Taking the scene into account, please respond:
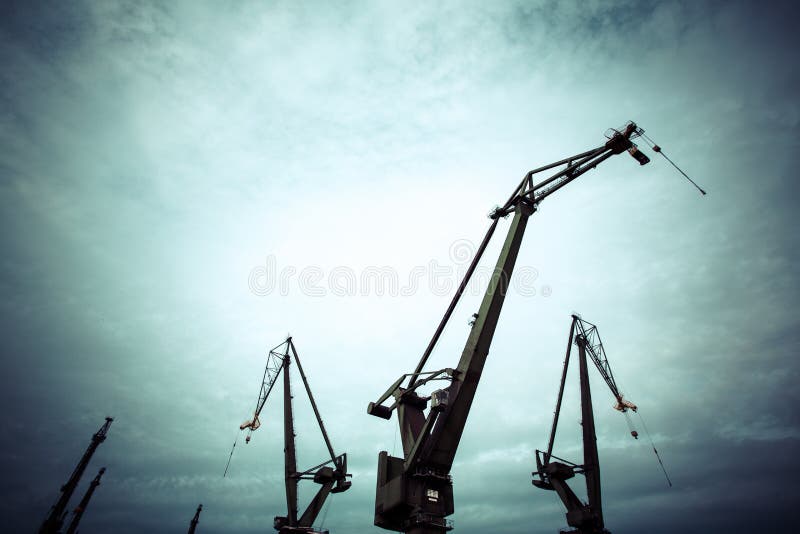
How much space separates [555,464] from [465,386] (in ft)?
41.4

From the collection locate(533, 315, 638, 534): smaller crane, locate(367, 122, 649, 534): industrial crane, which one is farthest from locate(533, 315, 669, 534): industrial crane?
locate(367, 122, 649, 534): industrial crane

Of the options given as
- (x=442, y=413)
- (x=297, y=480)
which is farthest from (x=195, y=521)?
(x=442, y=413)

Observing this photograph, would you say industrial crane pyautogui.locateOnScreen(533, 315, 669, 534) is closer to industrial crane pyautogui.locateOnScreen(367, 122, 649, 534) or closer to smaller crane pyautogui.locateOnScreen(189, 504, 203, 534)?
industrial crane pyautogui.locateOnScreen(367, 122, 649, 534)

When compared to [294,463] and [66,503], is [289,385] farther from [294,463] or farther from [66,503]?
[66,503]

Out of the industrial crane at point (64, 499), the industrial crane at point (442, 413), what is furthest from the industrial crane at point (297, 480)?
the industrial crane at point (64, 499)

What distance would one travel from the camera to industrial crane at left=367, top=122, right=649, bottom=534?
2038cm

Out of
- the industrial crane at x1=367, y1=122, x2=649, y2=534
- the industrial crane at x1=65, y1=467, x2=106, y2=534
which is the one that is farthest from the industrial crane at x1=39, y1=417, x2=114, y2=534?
the industrial crane at x1=367, y1=122, x2=649, y2=534

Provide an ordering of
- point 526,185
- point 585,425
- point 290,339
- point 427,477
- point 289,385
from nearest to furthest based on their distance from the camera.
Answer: point 427,477 → point 526,185 → point 585,425 → point 289,385 → point 290,339

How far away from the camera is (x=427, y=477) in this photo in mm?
20391

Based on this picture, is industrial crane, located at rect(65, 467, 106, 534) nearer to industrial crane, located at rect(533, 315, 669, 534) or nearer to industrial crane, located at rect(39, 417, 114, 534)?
industrial crane, located at rect(39, 417, 114, 534)

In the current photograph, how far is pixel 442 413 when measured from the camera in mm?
21203

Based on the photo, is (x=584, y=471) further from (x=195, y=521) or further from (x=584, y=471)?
(x=195, y=521)

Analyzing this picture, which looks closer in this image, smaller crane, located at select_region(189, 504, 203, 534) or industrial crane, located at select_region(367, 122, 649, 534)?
industrial crane, located at select_region(367, 122, 649, 534)

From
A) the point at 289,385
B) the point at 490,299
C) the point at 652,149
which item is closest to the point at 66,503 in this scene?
the point at 289,385
